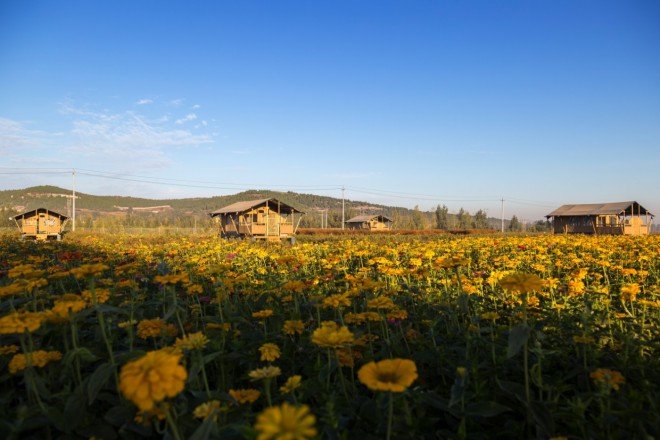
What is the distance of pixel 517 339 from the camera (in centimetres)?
152

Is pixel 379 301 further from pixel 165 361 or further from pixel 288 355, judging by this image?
pixel 165 361

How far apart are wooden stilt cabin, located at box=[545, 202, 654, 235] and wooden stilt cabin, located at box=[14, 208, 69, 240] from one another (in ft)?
130

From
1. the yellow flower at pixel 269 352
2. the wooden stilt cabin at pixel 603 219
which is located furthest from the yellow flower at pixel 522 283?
the wooden stilt cabin at pixel 603 219

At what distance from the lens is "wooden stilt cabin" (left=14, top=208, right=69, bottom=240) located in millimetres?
24234

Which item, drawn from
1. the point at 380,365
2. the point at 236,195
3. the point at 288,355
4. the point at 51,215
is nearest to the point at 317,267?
the point at 288,355

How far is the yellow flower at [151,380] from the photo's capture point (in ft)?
3.05

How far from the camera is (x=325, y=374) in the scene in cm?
186

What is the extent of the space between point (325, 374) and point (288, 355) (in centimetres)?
76

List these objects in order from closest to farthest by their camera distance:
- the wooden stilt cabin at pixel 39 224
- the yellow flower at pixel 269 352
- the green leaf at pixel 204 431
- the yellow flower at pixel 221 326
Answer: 1. the green leaf at pixel 204 431
2. the yellow flower at pixel 269 352
3. the yellow flower at pixel 221 326
4. the wooden stilt cabin at pixel 39 224

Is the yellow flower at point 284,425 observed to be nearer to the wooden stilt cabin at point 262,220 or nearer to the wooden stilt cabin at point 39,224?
the wooden stilt cabin at point 262,220

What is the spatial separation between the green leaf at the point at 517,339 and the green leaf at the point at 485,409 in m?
0.25

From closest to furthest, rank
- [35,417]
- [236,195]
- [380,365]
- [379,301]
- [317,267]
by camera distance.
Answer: [380,365] < [35,417] < [379,301] < [317,267] < [236,195]

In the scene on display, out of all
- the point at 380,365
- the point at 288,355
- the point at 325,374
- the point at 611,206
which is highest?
the point at 611,206

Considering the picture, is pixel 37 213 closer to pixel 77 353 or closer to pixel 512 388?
pixel 77 353
